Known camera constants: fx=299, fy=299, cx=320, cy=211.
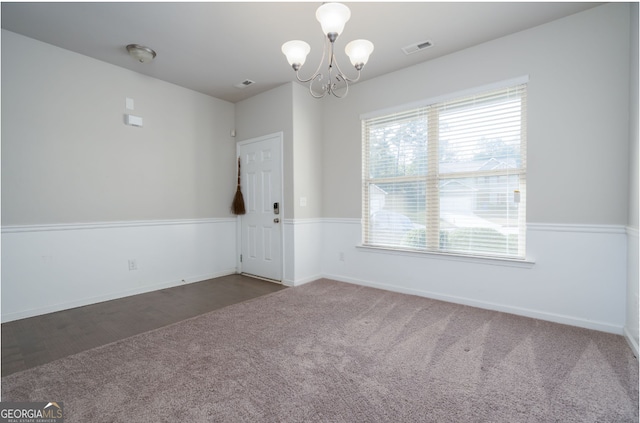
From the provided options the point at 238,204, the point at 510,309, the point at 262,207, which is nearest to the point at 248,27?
the point at 262,207

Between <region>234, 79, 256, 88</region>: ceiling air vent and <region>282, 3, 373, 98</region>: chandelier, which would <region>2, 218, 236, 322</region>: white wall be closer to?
<region>234, 79, 256, 88</region>: ceiling air vent

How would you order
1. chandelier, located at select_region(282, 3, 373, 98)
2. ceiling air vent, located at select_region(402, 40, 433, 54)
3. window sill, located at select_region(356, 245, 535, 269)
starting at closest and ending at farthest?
chandelier, located at select_region(282, 3, 373, 98), window sill, located at select_region(356, 245, 535, 269), ceiling air vent, located at select_region(402, 40, 433, 54)

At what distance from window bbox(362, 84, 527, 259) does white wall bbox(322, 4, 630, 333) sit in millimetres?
136

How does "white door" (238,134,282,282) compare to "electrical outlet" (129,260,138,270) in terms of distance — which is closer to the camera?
"electrical outlet" (129,260,138,270)

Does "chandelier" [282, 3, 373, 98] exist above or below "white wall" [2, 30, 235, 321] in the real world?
above

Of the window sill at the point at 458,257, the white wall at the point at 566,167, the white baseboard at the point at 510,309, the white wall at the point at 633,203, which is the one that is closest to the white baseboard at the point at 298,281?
the white baseboard at the point at 510,309

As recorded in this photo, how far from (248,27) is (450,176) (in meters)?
2.48

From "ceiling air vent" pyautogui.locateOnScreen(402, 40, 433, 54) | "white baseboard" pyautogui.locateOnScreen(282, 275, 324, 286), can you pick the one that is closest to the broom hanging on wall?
"white baseboard" pyautogui.locateOnScreen(282, 275, 324, 286)

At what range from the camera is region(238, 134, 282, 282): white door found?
4.13 m

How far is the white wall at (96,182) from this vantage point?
9.27 ft

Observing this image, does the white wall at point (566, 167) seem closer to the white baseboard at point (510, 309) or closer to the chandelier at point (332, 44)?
the white baseboard at point (510, 309)

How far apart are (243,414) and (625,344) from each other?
2.75 meters
